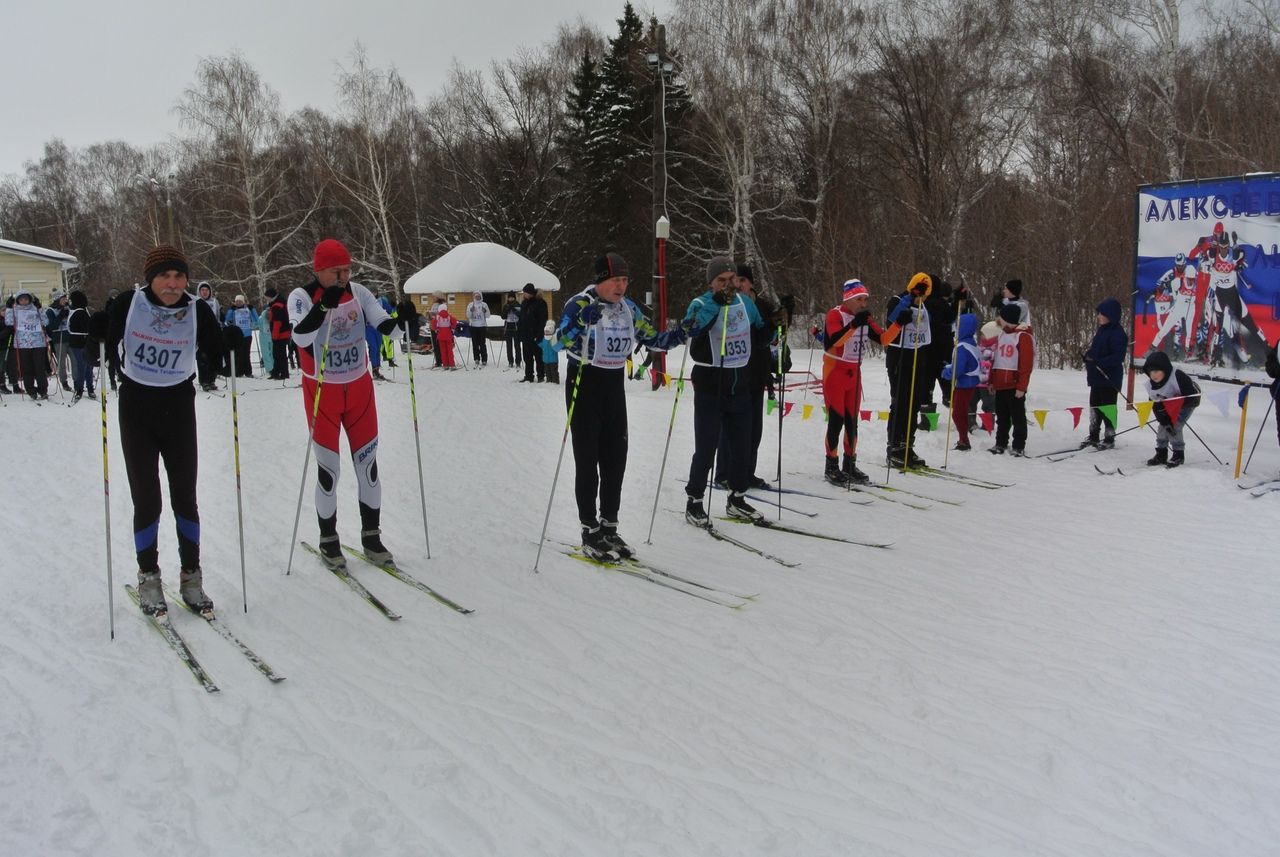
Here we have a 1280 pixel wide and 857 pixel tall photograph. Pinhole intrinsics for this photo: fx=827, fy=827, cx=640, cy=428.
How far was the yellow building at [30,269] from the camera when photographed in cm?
2727

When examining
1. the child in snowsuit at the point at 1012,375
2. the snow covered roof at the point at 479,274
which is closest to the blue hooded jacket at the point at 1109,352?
the child in snowsuit at the point at 1012,375

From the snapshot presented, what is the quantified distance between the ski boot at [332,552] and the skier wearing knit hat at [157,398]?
83cm

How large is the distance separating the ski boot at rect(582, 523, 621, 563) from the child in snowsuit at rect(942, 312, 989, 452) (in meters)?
5.47

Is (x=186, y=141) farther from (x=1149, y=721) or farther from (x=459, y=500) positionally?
(x=1149, y=721)

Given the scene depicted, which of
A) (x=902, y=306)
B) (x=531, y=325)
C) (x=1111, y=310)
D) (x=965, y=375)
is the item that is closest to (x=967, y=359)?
(x=965, y=375)

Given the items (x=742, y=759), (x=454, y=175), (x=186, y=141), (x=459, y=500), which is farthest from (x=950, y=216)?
(x=186, y=141)

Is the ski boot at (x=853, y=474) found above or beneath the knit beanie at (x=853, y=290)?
beneath

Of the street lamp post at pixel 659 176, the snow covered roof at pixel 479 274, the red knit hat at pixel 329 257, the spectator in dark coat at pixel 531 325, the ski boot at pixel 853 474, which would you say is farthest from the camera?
the snow covered roof at pixel 479 274

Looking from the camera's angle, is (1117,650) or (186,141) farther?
(186,141)

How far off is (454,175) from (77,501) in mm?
35861

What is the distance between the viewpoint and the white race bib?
14.0ft

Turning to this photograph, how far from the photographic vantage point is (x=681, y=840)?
8.98ft

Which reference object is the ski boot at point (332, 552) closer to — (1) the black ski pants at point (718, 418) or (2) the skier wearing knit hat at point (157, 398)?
(2) the skier wearing knit hat at point (157, 398)

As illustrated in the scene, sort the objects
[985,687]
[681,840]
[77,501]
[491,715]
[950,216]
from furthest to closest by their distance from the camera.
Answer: [950,216], [77,501], [985,687], [491,715], [681,840]
